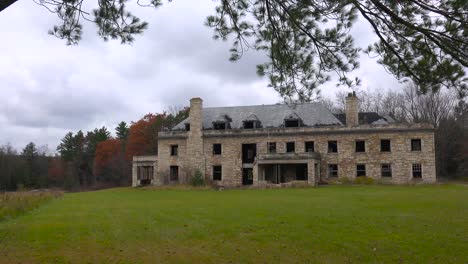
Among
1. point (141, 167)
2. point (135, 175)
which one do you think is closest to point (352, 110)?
point (141, 167)

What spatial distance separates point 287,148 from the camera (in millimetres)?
41750

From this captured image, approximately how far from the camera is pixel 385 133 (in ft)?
128

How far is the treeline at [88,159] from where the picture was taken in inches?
2445

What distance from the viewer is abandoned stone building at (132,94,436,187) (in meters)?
38.2

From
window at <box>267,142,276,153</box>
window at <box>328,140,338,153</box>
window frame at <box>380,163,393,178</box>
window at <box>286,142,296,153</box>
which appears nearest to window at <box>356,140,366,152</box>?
window at <box>328,140,338,153</box>

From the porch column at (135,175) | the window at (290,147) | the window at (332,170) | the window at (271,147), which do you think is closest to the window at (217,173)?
the window at (271,147)

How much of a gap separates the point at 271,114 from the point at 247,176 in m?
6.54

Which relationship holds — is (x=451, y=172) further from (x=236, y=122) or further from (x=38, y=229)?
(x=38, y=229)

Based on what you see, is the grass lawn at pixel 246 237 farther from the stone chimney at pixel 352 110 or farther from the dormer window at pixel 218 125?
the dormer window at pixel 218 125

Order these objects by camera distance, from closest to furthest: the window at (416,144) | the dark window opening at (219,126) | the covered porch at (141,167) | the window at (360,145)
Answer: the window at (416,144) < the window at (360,145) < the dark window opening at (219,126) < the covered porch at (141,167)

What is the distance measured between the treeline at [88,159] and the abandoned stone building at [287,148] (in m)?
15.6

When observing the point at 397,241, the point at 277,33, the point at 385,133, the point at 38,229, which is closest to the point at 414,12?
the point at 277,33

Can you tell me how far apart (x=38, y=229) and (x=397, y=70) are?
403 inches

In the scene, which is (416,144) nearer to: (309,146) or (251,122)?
(309,146)
